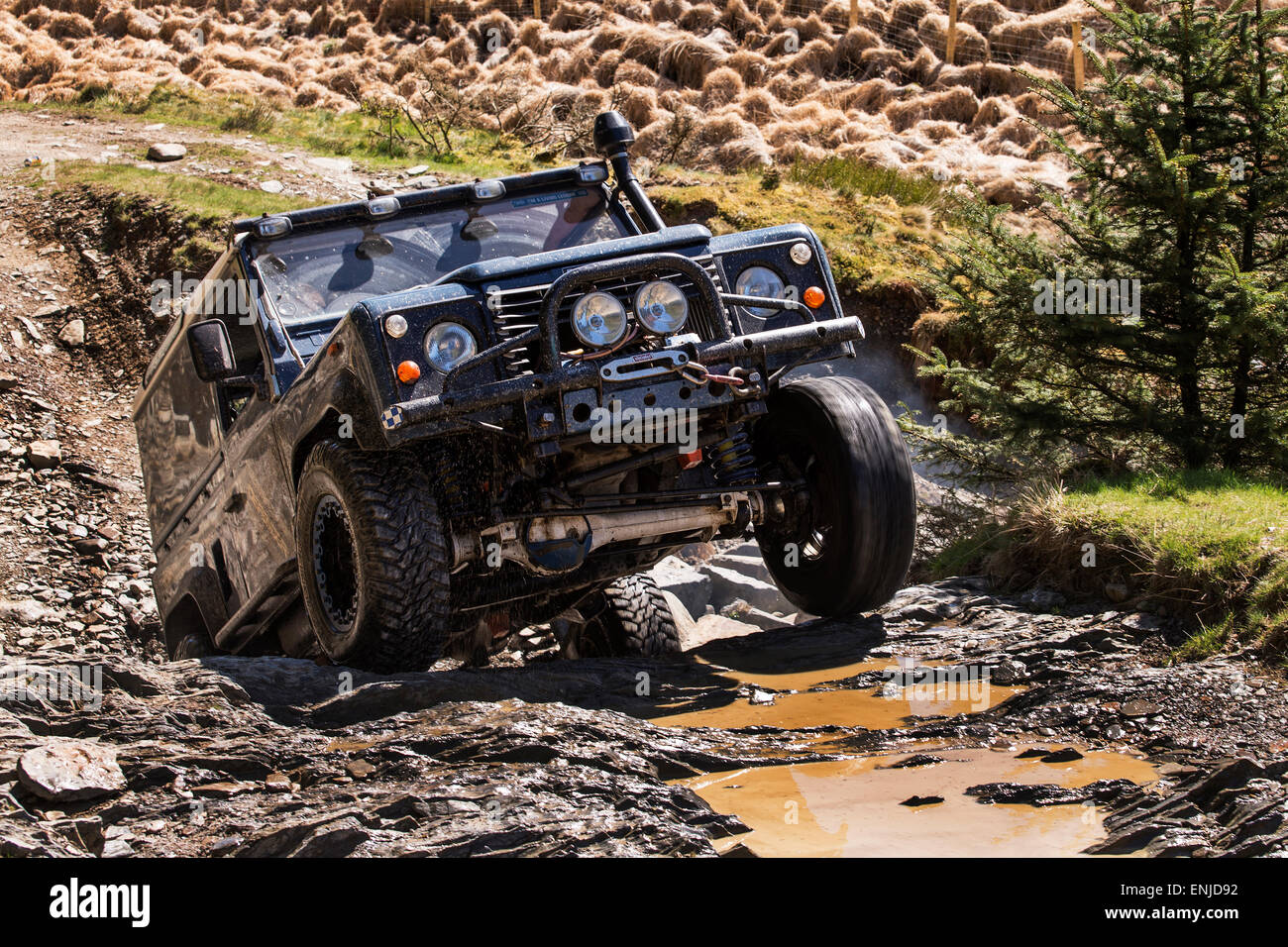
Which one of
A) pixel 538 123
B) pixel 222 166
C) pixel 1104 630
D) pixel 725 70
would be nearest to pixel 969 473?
pixel 1104 630

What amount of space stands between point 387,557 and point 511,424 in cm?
70

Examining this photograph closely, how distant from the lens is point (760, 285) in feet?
20.0

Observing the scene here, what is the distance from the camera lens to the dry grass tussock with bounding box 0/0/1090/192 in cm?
2308

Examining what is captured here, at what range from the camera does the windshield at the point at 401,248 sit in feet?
21.9

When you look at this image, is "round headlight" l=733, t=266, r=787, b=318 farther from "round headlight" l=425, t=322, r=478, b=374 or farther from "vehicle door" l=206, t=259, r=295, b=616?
"vehicle door" l=206, t=259, r=295, b=616

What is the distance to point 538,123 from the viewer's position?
75.1 feet

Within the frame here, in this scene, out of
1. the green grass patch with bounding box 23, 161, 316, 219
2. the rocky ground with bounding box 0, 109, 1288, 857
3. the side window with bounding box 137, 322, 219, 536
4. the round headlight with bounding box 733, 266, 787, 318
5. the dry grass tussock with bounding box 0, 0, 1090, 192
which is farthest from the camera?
the dry grass tussock with bounding box 0, 0, 1090, 192

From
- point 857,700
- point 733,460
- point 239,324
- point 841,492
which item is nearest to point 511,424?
point 733,460

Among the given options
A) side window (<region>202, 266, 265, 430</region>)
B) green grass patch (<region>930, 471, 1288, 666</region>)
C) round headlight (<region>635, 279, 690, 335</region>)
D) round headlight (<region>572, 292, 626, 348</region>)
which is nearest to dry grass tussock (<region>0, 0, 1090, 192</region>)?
green grass patch (<region>930, 471, 1288, 666</region>)

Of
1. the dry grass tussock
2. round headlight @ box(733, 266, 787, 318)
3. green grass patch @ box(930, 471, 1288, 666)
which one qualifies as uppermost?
the dry grass tussock

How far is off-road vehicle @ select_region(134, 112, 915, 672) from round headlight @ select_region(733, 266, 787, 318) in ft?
0.04

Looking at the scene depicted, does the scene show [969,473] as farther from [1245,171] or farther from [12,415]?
[12,415]

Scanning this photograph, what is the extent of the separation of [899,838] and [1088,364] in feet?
16.3
